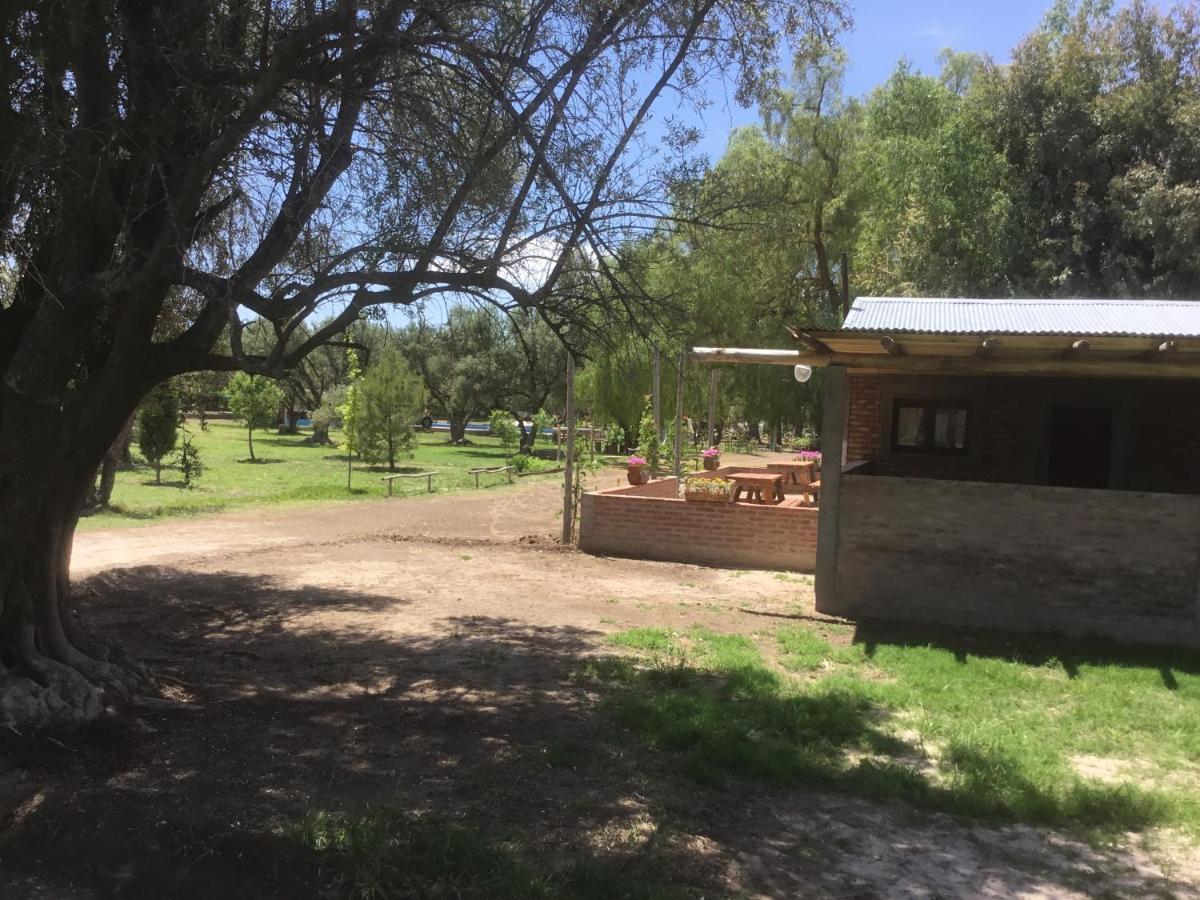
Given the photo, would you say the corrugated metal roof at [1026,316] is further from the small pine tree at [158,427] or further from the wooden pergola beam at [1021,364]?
the small pine tree at [158,427]

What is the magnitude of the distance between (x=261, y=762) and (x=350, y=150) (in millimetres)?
3852

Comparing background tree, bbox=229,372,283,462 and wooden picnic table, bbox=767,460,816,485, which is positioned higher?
background tree, bbox=229,372,283,462

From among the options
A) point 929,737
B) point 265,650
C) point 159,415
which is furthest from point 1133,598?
point 159,415

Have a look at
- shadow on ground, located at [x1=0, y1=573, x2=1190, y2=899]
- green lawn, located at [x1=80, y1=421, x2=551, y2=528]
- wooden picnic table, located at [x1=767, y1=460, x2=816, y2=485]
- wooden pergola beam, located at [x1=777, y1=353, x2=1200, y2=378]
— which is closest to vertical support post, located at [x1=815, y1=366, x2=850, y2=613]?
wooden pergola beam, located at [x1=777, y1=353, x2=1200, y2=378]

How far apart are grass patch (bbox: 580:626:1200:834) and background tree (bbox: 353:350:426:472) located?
23949 mm

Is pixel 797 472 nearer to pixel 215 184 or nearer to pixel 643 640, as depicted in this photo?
pixel 643 640

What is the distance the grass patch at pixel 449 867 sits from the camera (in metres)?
3.60

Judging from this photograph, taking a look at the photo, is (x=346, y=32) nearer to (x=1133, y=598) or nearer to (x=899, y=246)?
(x=1133, y=598)

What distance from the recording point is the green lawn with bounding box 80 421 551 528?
1842cm

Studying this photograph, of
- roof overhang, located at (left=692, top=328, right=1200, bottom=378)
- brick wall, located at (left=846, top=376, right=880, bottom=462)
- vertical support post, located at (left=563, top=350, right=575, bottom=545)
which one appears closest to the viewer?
roof overhang, located at (left=692, top=328, right=1200, bottom=378)

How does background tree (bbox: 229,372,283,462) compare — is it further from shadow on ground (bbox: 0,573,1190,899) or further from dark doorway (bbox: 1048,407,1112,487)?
shadow on ground (bbox: 0,573,1190,899)

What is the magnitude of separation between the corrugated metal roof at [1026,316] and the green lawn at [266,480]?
39.9ft

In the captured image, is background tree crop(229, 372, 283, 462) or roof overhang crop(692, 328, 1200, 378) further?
background tree crop(229, 372, 283, 462)

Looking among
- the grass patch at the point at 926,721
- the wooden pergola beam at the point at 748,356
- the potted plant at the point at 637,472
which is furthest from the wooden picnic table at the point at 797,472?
the grass patch at the point at 926,721
